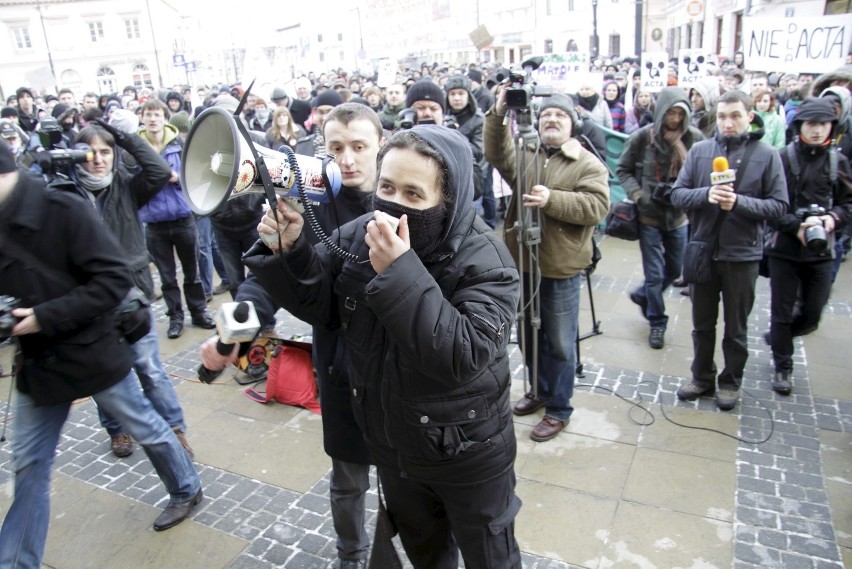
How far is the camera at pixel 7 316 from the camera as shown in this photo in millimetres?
2604

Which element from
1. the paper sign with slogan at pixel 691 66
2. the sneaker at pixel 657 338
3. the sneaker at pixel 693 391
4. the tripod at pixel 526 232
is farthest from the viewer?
the paper sign with slogan at pixel 691 66

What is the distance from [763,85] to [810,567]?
6.91 m

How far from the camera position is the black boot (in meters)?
4.56

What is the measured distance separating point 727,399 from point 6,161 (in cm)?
433

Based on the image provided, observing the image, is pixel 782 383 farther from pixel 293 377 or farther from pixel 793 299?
pixel 293 377

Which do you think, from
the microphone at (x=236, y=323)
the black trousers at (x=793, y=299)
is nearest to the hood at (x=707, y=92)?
the black trousers at (x=793, y=299)

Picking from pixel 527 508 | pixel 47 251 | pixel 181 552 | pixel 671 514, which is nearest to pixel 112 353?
pixel 47 251

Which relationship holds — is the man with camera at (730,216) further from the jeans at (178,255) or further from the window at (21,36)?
the window at (21,36)

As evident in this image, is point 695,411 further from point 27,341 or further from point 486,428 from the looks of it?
point 27,341

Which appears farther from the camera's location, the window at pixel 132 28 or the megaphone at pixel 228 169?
the window at pixel 132 28

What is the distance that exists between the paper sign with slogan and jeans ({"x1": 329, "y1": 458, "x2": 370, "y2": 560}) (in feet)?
31.7

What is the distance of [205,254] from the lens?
694cm

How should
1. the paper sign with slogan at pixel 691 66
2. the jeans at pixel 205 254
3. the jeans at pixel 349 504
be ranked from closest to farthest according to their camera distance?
the jeans at pixel 349 504 < the jeans at pixel 205 254 < the paper sign with slogan at pixel 691 66

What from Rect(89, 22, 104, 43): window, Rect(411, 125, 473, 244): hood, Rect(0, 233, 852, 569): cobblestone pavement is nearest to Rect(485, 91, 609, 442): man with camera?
Rect(0, 233, 852, 569): cobblestone pavement
